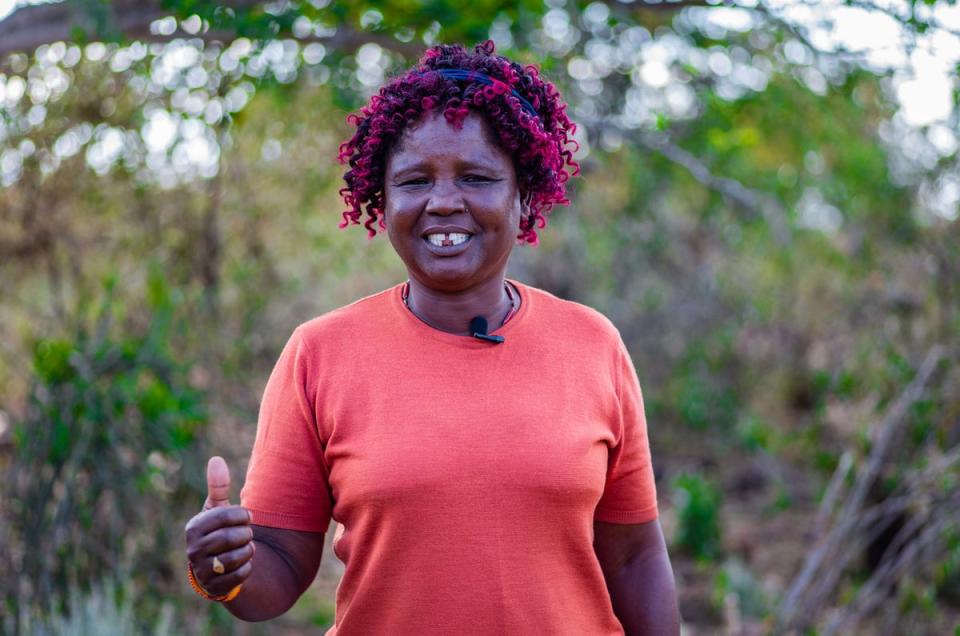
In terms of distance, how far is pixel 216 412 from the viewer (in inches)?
174

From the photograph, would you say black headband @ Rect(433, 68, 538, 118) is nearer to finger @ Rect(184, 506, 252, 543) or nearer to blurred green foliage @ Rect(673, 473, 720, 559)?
finger @ Rect(184, 506, 252, 543)

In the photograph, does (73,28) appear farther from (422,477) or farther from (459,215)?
(422,477)

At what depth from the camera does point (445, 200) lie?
72.5 inches

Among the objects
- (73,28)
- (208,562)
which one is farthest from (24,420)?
(208,562)

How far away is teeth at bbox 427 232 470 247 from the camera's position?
1874 millimetres

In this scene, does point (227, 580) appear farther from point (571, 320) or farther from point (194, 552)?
point (571, 320)

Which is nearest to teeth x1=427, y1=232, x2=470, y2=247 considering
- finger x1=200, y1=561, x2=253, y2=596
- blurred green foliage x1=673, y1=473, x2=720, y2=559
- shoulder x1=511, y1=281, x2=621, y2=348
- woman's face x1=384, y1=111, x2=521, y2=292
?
woman's face x1=384, y1=111, x2=521, y2=292

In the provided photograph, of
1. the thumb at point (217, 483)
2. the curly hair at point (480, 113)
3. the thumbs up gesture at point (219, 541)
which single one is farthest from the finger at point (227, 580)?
the curly hair at point (480, 113)

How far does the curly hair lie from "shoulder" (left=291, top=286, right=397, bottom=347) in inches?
6.8

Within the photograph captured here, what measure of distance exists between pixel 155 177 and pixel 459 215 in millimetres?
4001

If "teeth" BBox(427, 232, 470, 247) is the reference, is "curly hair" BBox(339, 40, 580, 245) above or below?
above

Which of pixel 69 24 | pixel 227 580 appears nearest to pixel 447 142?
pixel 227 580

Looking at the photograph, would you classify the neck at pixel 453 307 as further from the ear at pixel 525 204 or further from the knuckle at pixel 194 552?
the knuckle at pixel 194 552

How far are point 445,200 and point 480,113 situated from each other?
180 mm
